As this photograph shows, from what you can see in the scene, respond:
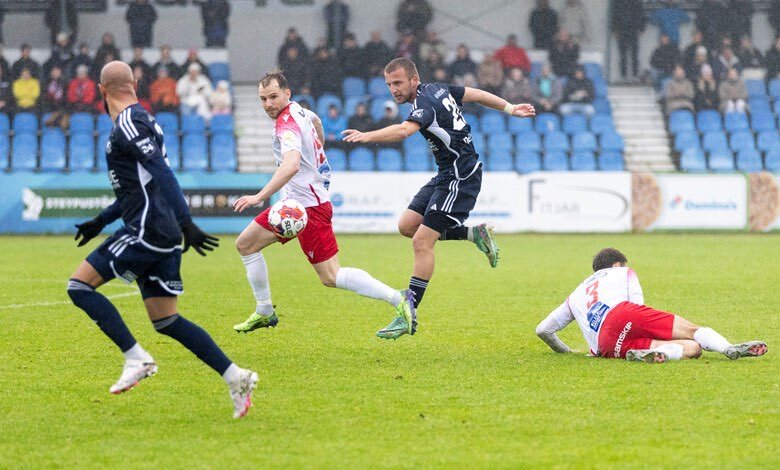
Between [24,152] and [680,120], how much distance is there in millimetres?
16296

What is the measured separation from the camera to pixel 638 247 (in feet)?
A: 68.7

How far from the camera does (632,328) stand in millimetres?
8289

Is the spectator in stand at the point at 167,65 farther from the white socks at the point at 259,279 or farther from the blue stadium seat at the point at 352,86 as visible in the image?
the white socks at the point at 259,279

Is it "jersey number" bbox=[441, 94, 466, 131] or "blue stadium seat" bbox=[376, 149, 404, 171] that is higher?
"jersey number" bbox=[441, 94, 466, 131]

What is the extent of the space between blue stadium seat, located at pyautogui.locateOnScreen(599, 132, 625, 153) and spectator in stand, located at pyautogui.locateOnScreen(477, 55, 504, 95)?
3021mm

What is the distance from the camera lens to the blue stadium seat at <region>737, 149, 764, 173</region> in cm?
2773

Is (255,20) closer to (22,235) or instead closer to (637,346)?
(22,235)

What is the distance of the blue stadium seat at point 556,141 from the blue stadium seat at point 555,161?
1.35 feet

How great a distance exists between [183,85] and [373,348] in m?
18.6

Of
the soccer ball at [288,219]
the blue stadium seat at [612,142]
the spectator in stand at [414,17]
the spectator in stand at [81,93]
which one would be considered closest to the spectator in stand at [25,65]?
the spectator in stand at [81,93]

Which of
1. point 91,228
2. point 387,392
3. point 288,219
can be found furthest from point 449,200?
point 91,228

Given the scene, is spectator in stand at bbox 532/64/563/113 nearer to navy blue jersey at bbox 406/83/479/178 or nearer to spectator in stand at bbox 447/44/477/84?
spectator in stand at bbox 447/44/477/84

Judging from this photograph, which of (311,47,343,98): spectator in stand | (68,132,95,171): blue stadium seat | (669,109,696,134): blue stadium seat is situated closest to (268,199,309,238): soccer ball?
(68,132,95,171): blue stadium seat

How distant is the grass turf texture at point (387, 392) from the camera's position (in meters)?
5.69
